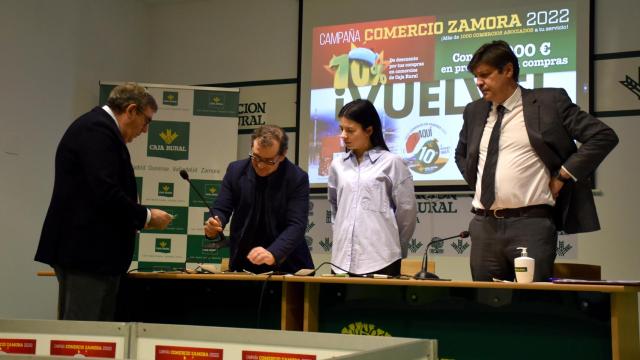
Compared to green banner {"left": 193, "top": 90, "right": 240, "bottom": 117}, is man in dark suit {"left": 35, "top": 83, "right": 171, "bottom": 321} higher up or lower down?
lower down

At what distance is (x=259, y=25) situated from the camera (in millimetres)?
6141

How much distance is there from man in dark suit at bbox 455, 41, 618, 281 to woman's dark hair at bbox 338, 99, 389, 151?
50 centimetres

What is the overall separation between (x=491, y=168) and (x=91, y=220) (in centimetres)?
155

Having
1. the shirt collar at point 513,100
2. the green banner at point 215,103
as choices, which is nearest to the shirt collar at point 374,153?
the shirt collar at point 513,100

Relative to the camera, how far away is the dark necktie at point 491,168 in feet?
9.53

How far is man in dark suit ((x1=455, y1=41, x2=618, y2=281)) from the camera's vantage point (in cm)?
278

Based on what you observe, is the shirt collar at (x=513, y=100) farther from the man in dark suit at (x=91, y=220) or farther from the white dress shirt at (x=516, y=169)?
the man in dark suit at (x=91, y=220)

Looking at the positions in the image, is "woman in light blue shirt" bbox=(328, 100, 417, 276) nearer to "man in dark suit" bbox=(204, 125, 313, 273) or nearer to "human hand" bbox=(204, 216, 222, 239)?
"man in dark suit" bbox=(204, 125, 313, 273)

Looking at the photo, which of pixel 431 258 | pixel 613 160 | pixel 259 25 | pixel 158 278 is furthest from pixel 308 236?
pixel 158 278

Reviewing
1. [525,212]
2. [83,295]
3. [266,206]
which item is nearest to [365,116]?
[266,206]

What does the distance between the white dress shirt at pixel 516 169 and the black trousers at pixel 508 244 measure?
0.07m

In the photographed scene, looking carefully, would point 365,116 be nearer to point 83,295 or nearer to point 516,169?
point 516,169

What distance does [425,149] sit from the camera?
17.5 feet

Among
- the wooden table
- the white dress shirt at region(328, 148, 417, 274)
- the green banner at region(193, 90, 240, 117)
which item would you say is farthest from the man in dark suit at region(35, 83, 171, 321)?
the green banner at region(193, 90, 240, 117)
